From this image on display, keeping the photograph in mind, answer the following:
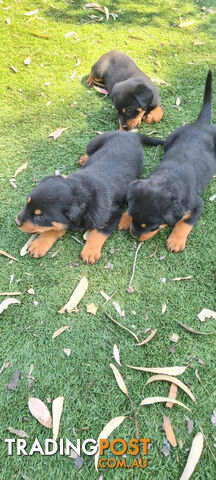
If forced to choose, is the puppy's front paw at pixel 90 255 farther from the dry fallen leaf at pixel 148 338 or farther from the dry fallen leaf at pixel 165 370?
the dry fallen leaf at pixel 165 370

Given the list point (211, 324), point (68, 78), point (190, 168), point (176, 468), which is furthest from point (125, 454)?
point (68, 78)

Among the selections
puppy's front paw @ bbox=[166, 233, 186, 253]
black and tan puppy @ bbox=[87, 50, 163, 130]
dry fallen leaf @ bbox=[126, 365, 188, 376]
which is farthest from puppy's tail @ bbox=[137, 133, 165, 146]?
dry fallen leaf @ bbox=[126, 365, 188, 376]

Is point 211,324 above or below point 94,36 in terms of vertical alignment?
below

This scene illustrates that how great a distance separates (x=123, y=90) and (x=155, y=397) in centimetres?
328

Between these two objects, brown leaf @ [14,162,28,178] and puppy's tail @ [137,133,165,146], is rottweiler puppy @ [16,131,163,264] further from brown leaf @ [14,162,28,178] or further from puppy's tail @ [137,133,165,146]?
brown leaf @ [14,162,28,178]

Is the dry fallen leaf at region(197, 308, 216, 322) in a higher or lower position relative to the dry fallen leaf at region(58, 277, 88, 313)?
higher

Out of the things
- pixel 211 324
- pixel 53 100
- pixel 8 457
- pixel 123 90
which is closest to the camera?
pixel 8 457

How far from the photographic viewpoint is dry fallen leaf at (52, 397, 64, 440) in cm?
231

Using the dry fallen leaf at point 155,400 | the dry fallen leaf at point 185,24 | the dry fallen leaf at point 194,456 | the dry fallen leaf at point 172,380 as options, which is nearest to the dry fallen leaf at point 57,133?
the dry fallen leaf at point 172,380

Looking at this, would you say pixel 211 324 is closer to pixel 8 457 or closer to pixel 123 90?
pixel 8 457

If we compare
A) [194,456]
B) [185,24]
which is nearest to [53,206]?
[194,456]

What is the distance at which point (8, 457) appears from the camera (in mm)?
2203

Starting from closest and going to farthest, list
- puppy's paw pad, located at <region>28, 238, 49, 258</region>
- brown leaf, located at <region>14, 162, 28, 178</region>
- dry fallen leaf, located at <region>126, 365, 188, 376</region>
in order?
dry fallen leaf, located at <region>126, 365, 188, 376</region> < puppy's paw pad, located at <region>28, 238, 49, 258</region> < brown leaf, located at <region>14, 162, 28, 178</region>

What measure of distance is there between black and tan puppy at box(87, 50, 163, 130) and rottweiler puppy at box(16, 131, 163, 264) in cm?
59
